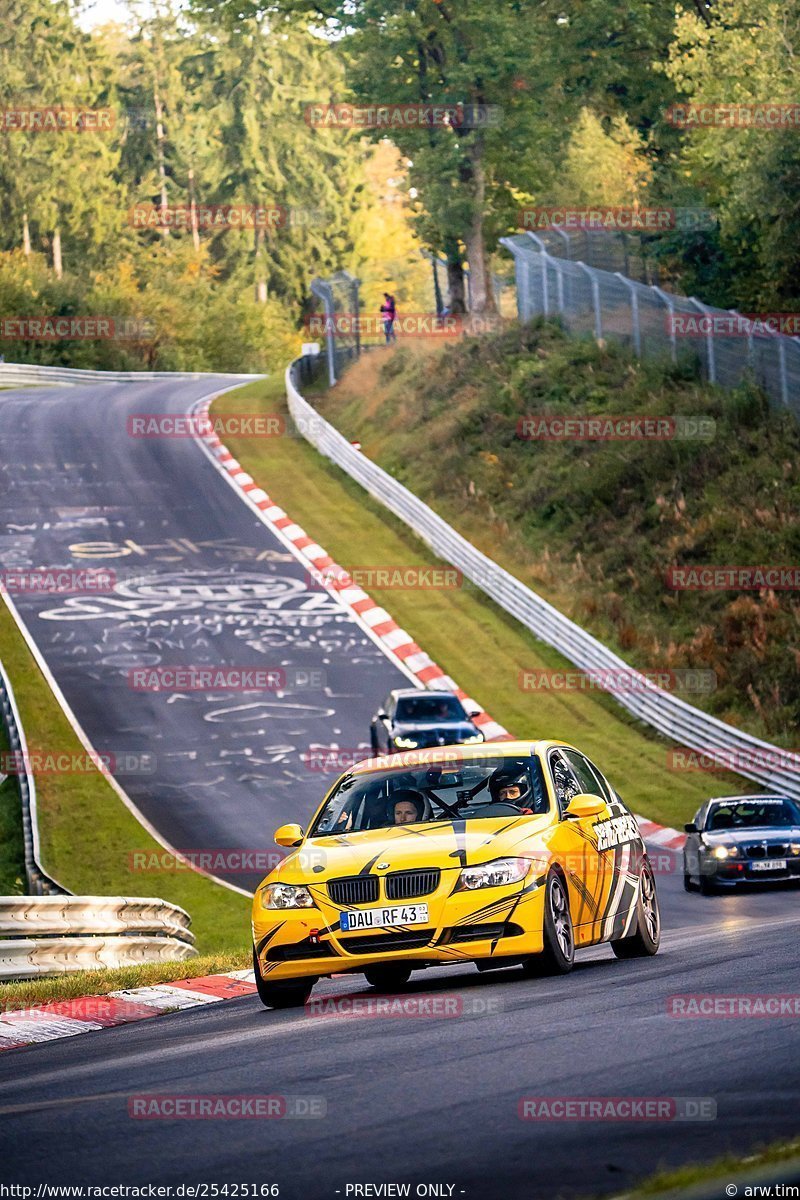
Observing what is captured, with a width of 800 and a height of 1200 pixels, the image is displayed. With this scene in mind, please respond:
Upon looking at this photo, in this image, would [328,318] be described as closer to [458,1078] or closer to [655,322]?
[655,322]

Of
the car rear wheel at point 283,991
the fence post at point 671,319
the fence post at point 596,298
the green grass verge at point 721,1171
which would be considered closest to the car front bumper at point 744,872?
the car rear wheel at point 283,991

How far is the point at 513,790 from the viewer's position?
11.6 m

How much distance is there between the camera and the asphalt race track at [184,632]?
26234mm

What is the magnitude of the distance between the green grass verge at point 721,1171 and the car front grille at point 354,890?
5218 millimetres

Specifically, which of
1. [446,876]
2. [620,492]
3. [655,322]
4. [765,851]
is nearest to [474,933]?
[446,876]

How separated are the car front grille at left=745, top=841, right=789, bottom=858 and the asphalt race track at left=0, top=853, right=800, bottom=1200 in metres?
9.40

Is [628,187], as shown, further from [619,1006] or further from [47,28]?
[47,28]

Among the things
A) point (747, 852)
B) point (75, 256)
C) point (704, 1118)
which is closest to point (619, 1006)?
point (704, 1118)

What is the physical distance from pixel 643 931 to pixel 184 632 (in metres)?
22.9

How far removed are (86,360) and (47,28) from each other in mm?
31952

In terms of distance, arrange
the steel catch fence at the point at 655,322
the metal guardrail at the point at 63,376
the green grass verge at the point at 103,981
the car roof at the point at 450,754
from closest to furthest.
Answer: the car roof at the point at 450,754, the green grass verge at the point at 103,981, the steel catch fence at the point at 655,322, the metal guardrail at the point at 63,376

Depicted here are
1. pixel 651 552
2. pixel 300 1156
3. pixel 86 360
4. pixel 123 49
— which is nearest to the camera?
pixel 300 1156

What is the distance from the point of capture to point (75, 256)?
10406cm

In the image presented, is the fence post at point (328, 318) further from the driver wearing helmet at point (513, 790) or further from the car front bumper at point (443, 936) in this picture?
the car front bumper at point (443, 936)
